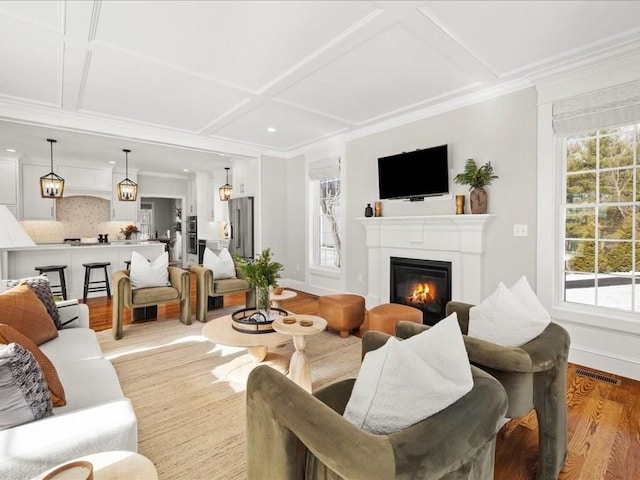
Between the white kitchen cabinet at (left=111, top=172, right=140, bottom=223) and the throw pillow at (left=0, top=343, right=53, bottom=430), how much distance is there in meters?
7.32

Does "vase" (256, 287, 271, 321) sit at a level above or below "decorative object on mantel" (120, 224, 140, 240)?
below

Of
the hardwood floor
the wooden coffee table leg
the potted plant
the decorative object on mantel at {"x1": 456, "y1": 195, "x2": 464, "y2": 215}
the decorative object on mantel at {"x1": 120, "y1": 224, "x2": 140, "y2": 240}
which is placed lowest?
the hardwood floor

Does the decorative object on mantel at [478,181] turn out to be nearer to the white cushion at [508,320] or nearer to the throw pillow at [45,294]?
the white cushion at [508,320]

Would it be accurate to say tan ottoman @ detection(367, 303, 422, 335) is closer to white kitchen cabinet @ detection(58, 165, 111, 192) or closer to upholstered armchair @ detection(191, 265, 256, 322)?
upholstered armchair @ detection(191, 265, 256, 322)

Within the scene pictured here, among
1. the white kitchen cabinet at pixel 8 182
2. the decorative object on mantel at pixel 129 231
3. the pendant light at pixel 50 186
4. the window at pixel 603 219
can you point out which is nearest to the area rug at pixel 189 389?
the window at pixel 603 219


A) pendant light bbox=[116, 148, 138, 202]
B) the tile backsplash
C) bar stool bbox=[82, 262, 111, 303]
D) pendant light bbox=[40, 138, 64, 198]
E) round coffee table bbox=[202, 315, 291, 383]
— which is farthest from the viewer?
the tile backsplash

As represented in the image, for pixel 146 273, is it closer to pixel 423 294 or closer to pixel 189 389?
pixel 189 389

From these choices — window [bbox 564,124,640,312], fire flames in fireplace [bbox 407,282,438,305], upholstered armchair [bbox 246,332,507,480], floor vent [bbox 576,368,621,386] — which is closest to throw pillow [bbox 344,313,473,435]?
upholstered armchair [bbox 246,332,507,480]

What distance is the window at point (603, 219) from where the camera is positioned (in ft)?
9.07

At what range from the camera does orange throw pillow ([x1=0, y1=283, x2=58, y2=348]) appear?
6.70 ft

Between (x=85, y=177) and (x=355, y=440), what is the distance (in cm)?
818

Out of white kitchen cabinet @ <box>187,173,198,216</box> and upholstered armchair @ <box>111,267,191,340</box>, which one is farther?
white kitchen cabinet @ <box>187,173,198,216</box>

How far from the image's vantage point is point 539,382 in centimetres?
164

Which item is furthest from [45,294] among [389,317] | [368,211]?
[368,211]
